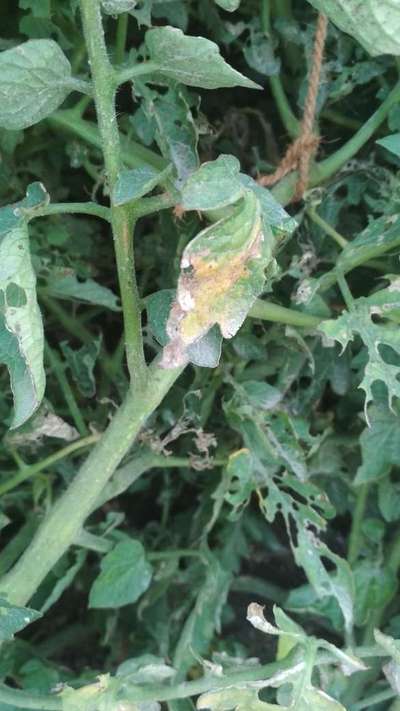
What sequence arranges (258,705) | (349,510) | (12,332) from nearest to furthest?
(12,332) < (258,705) < (349,510)

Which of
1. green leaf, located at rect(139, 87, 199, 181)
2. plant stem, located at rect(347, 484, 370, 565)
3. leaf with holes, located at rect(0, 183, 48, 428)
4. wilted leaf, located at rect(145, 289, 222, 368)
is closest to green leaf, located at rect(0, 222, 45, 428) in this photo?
leaf with holes, located at rect(0, 183, 48, 428)

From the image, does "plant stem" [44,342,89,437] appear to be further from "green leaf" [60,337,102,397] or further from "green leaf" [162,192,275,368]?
"green leaf" [162,192,275,368]

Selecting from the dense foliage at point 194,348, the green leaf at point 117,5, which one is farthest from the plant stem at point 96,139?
the green leaf at point 117,5

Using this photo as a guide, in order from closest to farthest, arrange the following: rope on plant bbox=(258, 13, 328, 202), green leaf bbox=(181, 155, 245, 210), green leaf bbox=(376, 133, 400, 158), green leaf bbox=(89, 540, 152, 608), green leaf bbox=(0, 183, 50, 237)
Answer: green leaf bbox=(181, 155, 245, 210)
green leaf bbox=(0, 183, 50, 237)
green leaf bbox=(376, 133, 400, 158)
rope on plant bbox=(258, 13, 328, 202)
green leaf bbox=(89, 540, 152, 608)

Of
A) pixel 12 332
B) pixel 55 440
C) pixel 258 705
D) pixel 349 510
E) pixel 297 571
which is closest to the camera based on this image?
pixel 12 332

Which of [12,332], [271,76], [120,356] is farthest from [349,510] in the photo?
[12,332]

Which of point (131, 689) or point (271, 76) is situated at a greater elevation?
point (271, 76)

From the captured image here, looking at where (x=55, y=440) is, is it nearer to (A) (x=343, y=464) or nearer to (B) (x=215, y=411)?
(B) (x=215, y=411)
